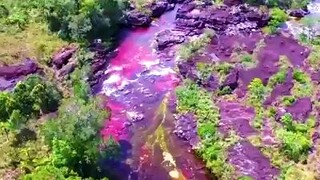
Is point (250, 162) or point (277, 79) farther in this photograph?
point (277, 79)

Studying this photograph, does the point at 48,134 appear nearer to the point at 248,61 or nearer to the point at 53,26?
the point at 53,26

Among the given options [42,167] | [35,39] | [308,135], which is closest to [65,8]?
[35,39]

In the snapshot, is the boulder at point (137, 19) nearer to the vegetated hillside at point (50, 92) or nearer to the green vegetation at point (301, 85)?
the vegetated hillside at point (50, 92)

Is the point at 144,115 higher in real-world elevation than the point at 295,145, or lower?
lower

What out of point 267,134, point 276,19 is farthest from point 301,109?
point 276,19

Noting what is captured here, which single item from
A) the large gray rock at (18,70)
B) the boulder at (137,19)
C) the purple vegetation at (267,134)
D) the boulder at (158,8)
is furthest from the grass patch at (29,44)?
the purple vegetation at (267,134)

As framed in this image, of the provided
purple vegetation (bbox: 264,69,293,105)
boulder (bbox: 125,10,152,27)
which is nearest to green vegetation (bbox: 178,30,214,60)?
boulder (bbox: 125,10,152,27)

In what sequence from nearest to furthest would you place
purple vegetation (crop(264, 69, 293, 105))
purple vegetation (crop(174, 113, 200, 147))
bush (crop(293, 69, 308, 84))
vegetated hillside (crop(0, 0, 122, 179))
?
vegetated hillside (crop(0, 0, 122, 179)), purple vegetation (crop(174, 113, 200, 147)), purple vegetation (crop(264, 69, 293, 105)), bush (crop(293, 69, 308, 84))

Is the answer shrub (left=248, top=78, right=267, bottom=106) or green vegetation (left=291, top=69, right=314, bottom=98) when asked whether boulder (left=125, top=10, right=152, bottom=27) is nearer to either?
shrub (left=248, top=78, right=267, bottom=106)
